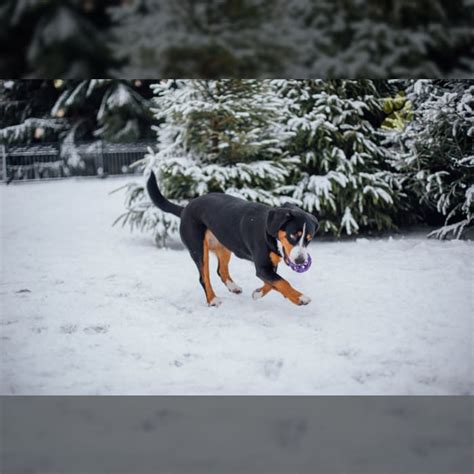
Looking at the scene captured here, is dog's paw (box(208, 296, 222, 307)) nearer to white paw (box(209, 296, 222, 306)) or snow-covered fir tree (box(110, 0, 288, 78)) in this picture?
white paw (box(209, 296, 222, 306))

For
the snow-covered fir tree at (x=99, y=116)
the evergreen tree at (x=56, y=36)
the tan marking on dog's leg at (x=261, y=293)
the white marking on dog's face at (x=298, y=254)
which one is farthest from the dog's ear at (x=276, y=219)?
the snow-covered fir tree at (x=99, y=116)

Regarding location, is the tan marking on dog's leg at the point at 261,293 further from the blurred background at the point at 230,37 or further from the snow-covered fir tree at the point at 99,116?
the snow-covered fir tree at the point at 99,116

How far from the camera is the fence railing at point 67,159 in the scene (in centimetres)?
1268

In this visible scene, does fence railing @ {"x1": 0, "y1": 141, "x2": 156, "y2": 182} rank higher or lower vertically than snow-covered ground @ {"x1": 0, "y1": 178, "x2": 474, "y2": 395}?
lower

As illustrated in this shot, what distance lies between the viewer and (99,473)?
2203 millimetres

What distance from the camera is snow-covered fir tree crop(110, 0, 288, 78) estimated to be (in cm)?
146

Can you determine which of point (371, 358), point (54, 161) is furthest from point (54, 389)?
point (54, 161)

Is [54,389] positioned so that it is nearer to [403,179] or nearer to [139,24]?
[139,24]

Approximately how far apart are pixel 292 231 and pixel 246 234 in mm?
489

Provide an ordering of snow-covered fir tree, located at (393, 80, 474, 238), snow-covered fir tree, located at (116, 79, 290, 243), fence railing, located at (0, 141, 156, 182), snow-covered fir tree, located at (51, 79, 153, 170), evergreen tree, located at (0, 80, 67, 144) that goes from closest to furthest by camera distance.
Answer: snow-covered fir tree, located at (393, 80, 474, 238)
snow-covered fir tree, located at (116, 79, 290, 243)
evergreen tree, located at (0, 80, 67, 144)
snow-covered fir tree, located at (51, 79, 153, 170)
fence railing, located at (0, 141, 156, 182)

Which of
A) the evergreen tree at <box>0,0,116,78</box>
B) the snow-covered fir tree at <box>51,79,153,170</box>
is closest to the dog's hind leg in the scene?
the evergreen tree at <box>0,0,116,78</box>

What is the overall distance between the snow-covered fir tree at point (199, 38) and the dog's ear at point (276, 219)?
178 cm

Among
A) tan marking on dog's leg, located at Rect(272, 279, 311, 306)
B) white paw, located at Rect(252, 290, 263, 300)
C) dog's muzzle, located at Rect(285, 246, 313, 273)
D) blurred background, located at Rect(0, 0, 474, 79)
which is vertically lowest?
white paw, located at Rect(252, 290, 263, 300)

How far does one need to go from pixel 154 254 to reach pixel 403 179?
113 inches
